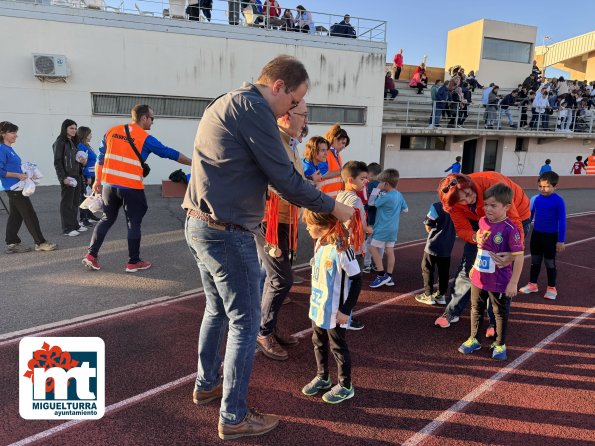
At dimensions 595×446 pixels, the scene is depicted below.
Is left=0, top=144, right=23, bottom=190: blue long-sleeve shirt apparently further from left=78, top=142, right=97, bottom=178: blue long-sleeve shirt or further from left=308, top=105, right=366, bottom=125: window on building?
left=308, top=105, right=366, bottom=125: window on building

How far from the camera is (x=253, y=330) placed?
270cm

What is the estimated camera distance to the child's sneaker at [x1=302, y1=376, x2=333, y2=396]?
3344 mm

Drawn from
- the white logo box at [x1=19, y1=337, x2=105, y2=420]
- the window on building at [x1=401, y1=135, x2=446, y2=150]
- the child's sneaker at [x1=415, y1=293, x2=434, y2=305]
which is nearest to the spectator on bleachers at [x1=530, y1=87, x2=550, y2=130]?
the window on building at [x1=401, y1=135, x2=446, y2=150]

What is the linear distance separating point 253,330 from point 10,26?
13785 mm

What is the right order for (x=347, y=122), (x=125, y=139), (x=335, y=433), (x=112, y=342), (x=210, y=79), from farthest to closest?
(x=347, y=122), (x=210, y=79), (x=125, y=139), (x=112, y=342), (x=335, y=433)

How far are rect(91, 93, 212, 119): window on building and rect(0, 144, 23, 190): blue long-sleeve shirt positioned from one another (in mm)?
7424

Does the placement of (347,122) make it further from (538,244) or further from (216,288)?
(216,288)

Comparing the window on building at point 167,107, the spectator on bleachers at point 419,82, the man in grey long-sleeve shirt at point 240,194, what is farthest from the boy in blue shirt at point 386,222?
the spectator on bleachers at point 419,82

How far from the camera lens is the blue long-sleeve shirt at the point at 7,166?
21.5ft

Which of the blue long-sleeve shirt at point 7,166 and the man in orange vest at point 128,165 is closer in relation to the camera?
the man in orange vest at point 128,165

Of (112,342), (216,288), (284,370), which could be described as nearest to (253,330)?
(216,288)

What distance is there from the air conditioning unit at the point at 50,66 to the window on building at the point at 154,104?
1.05 metres

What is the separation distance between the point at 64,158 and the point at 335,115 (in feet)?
36.1

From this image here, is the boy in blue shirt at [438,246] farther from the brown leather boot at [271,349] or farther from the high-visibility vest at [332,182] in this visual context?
the brown leather boot at [271,349]
